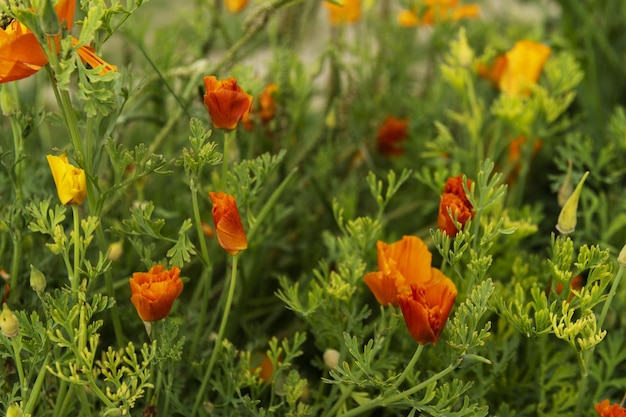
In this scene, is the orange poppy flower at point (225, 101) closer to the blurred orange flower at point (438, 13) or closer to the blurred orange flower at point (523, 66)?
the blurred orange flower at point (523, 66)

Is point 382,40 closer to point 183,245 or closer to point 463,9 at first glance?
point 463,9

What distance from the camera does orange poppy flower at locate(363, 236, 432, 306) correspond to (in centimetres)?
60

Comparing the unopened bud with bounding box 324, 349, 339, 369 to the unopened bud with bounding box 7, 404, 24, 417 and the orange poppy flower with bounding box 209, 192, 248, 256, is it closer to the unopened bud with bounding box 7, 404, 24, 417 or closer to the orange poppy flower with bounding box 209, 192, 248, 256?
the orange poppy flower with bounding box 209, 192, 248, 256

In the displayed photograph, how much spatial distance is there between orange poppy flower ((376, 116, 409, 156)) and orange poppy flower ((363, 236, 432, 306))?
0.47m

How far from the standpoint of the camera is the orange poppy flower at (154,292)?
54cm

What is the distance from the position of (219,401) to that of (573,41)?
0.81 meters

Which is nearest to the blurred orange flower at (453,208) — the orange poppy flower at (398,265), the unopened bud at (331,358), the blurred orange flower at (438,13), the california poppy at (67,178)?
the orange poppy flower at (398,265)

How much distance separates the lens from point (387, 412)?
0.73m

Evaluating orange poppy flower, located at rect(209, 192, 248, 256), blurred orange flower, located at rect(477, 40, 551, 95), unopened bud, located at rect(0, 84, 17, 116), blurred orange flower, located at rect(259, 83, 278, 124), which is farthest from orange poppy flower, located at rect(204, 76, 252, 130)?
blurred orange flower, located at rect(477, 40, 551, 95)

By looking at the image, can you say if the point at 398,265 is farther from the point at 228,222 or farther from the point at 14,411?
the point at 14,411

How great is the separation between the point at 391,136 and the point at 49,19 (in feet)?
2.18

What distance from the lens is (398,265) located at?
2.02 ft

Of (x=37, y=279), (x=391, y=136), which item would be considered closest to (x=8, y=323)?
(x=37, y=279)

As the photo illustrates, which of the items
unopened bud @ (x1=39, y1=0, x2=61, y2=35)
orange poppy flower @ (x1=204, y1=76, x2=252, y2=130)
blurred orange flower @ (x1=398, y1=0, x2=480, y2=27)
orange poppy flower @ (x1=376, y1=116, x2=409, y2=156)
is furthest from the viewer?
blurred orange flower @ (x1=398, y1=0, x2=480, y2=27)
